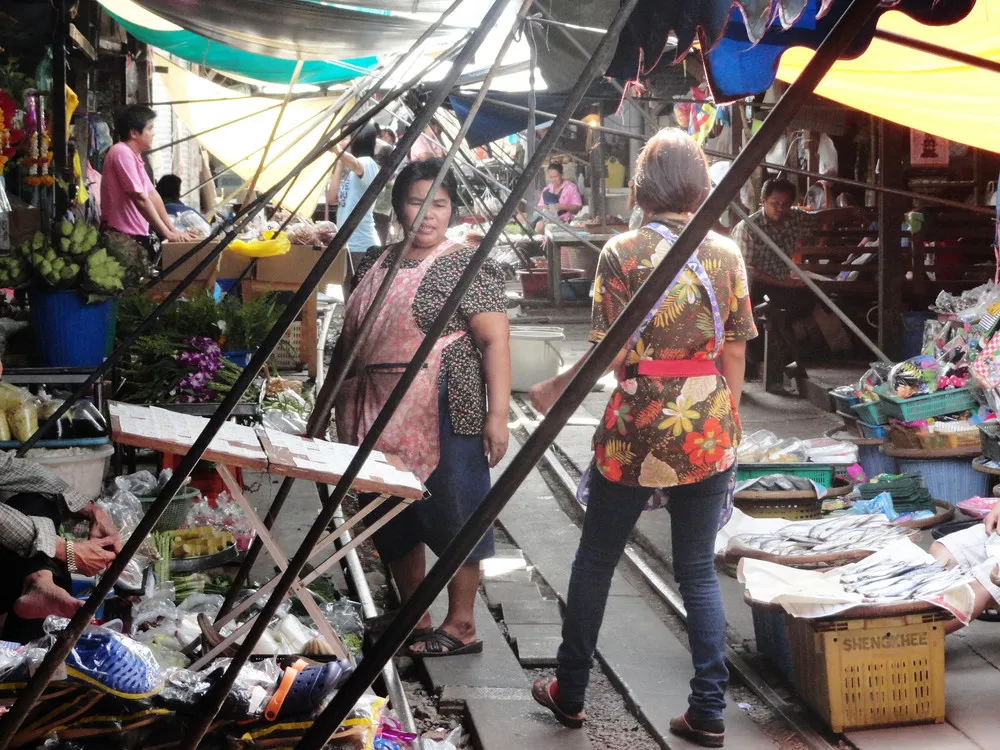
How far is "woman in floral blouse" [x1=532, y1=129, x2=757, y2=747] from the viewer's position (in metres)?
3.77

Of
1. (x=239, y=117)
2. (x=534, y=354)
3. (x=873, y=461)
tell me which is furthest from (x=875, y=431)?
(x=239, y=117)

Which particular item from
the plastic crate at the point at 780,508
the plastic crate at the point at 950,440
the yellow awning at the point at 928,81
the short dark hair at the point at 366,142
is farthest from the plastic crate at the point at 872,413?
the short dark hair at the point at 366,142

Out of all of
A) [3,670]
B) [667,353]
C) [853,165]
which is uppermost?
[853,165]

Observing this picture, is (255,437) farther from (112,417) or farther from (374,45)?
(374,45)

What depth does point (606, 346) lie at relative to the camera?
58.8 inches

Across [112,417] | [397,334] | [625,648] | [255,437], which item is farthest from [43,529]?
[625,648]

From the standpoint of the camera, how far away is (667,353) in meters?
3.80

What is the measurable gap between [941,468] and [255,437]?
14.4 ft

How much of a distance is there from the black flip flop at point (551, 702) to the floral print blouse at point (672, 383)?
2.81 feet

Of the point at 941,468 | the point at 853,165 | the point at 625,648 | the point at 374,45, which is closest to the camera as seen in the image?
the point at 625,648

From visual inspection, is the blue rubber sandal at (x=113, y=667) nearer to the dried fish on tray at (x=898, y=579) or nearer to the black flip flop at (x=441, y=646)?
the black flip flop at (x=441, y=646)

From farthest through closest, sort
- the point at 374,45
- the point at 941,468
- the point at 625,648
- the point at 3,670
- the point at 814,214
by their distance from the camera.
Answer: the point at 814,214 → the point at 374,45 → the point at 941,468 → the point at 625,648 → the point at 3,670

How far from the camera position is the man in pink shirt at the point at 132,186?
8336mm

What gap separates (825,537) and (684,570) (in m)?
1.07
